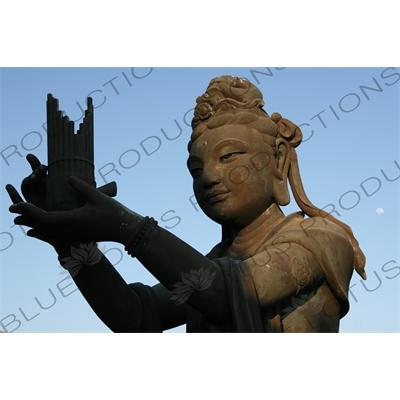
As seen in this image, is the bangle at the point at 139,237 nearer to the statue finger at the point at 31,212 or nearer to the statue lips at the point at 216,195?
the statue finger at the point at 31,212

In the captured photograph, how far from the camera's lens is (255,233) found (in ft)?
27.3

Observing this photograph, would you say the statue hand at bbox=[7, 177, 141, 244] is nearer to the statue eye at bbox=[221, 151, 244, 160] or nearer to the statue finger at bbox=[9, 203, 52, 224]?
the statue finger at bbox=[9, 203, 52, 224]

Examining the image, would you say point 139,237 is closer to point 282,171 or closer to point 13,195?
point 13,195

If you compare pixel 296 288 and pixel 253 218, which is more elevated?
pixel 253 218

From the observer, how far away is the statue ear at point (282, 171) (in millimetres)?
8391

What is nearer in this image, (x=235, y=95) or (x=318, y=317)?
(x=318, y=317)

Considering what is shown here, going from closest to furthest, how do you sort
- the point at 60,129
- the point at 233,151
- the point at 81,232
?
1. the point at 81,232
2. the point at 60,129
3. the point at 233,151

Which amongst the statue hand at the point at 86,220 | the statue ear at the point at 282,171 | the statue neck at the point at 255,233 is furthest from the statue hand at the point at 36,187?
the statue ear at the point at 282,171

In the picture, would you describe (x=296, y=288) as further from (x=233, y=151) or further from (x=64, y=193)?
(x=64, y=193)

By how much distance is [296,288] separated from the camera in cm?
763

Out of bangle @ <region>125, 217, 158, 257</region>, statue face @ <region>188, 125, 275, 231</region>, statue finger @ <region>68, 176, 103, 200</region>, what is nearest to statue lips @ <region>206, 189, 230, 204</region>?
statue face @ <region>188, 125, 275, 231</region>

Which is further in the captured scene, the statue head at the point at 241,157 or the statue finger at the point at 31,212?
the statue head at the point at 241,157
